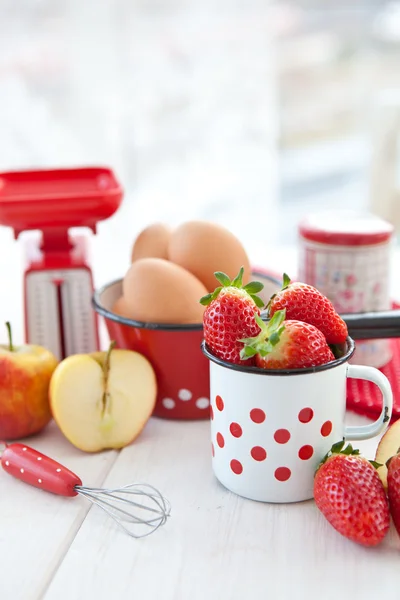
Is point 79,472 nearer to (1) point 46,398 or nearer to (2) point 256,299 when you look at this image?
(1) point 46,398

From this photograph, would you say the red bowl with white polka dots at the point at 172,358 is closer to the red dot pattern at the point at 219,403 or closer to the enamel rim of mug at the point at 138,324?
the enamel rim of mug at the point at 138,324

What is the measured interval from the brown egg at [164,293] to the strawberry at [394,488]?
0.28 meters

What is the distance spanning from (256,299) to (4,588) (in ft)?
1.06

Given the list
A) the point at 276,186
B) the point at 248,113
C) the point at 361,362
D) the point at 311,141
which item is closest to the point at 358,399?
the point at 361,362

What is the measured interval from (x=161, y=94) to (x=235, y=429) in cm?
289

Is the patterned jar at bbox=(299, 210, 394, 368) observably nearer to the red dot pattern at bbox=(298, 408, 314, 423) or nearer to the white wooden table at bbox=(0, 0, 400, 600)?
the red dot pattern at bbox=(298, 408, 314, 423)

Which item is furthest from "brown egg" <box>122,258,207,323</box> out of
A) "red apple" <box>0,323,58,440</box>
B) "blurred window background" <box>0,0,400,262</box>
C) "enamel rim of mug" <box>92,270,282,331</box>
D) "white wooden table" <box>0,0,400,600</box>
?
"blurred window background" <box>0,0,400,262</box>

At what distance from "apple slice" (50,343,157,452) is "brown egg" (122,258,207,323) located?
0.06 metres

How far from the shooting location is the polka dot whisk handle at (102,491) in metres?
0.68

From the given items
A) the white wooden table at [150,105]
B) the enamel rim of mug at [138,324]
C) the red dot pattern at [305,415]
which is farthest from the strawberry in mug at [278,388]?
the white wooden table at [150,105]

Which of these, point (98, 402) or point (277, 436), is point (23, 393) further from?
point (277, 436)

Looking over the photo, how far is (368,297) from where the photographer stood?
3.23ft

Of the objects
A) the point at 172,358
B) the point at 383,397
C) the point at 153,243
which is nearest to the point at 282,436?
the point at 383,397

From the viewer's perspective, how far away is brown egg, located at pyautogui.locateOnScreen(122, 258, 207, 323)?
0.83 meters
